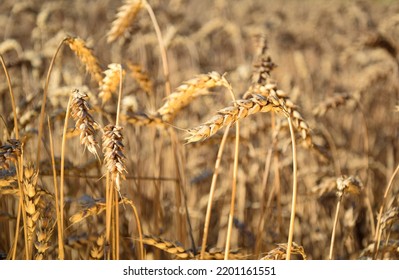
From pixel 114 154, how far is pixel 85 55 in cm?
59

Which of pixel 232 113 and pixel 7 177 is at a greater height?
pixel 232 113

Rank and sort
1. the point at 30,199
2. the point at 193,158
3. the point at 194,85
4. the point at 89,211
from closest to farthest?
the point at 30,199
the point at 89,211
the point at 194,85
the point at 193,158

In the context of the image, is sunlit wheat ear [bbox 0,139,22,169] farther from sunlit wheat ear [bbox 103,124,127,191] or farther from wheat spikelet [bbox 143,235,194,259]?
wheat spikelet [bbox 143,235,194,259]

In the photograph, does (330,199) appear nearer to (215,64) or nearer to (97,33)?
(215,64)

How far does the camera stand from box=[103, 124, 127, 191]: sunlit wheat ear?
3.69 ft

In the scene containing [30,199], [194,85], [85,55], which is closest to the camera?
[30,199]

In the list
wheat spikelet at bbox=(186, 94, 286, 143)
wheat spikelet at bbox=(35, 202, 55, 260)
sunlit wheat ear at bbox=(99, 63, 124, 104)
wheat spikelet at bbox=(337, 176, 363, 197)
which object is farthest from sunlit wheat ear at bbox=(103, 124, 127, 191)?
wheat spikelet at bbox=(337, 176, 363, 197)

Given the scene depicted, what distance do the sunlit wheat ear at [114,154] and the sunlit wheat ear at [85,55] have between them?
45 centimetres

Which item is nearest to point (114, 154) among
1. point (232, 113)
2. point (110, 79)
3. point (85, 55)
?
point (232, 113)

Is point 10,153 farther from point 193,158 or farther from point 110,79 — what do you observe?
point 193,158

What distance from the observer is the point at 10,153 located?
3.82ft

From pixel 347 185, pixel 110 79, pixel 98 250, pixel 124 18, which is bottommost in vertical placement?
pixel 98 250
